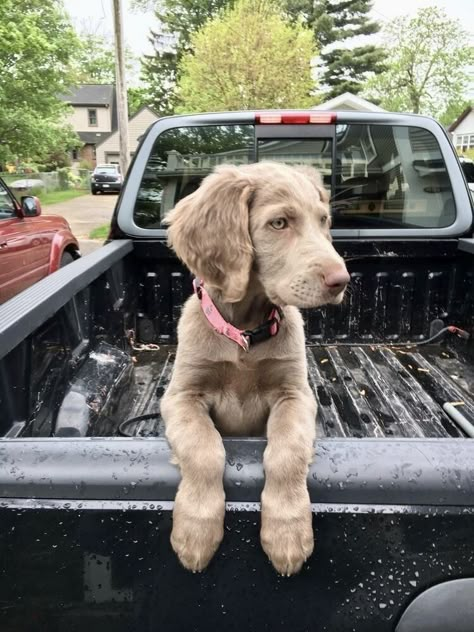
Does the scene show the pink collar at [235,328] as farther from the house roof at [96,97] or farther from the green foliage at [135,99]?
the house roof at [96,97]

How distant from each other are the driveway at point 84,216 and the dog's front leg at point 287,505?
13557mm

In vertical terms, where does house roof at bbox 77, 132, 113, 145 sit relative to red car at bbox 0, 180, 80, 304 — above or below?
above

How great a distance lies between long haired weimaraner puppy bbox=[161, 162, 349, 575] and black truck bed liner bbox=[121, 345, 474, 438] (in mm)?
636

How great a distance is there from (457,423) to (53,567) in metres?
2.19

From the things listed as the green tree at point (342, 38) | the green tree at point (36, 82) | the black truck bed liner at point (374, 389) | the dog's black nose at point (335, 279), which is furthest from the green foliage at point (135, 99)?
the dog's black nose at point (335, 279)

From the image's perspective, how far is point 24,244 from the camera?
6957 mm

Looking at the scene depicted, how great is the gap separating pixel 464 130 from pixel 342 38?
2062cm

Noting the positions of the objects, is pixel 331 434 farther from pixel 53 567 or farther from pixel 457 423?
pixel 53 567

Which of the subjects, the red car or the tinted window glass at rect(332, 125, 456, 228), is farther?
the red car

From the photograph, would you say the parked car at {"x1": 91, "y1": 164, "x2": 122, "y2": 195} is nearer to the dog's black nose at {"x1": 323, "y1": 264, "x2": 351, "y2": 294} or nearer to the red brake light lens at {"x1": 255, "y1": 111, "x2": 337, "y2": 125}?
the red brake light lens at {"x1": 255, "y1": 111, "x2": 337, "y2": 125}


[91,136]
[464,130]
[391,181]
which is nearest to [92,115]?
[91,136]

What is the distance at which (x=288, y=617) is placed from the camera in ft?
4.06

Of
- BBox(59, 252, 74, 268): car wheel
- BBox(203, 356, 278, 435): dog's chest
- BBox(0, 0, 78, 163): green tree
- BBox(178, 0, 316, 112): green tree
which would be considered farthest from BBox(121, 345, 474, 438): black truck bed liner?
A: BBox(178, 0, 316, 112): green tree

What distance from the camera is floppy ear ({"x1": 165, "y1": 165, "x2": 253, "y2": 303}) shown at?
2107 millimetres
